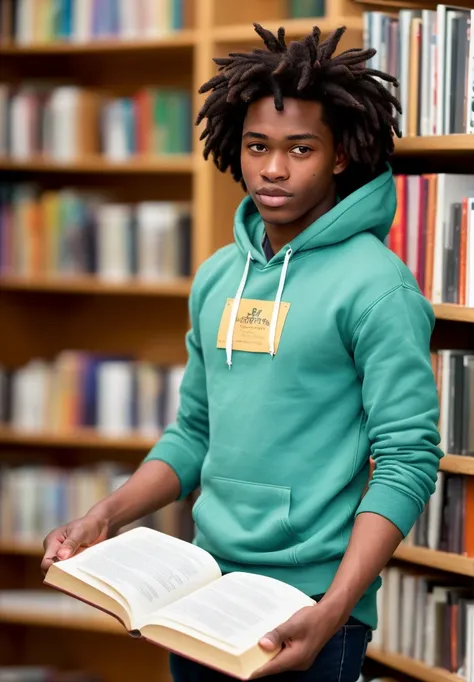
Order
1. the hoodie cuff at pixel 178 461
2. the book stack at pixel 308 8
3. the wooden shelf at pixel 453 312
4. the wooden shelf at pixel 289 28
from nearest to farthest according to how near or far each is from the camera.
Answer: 1. the hoodie cuff at pixel 178 461
2. the wooden shelf at pixel 453 312
3. the wooden shelf at pixel 289 28
4. the book stack at pixel 308 8

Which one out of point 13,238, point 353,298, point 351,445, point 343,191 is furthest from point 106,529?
point 13,238

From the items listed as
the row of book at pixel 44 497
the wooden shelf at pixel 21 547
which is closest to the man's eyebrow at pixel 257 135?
the row of book at pixel 44 497

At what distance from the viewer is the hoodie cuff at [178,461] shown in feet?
5.48

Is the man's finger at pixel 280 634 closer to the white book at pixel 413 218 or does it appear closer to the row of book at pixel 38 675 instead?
the white book at pixel 413 218

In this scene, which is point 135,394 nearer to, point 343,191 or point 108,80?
point 108,80

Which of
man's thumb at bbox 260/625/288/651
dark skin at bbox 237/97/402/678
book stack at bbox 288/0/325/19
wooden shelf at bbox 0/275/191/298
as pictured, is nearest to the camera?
man's thumb at bbox 260/625/288/651

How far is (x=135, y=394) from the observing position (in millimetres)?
3180

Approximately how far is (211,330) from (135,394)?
64.6 inches

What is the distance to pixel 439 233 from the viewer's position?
1.91 metres

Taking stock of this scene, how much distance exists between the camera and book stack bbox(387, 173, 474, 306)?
74.0 inches

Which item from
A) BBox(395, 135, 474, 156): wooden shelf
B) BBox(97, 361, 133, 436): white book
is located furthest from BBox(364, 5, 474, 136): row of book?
BBox(97, 361, 133, 436): white book

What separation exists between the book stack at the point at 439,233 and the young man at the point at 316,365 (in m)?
0.37

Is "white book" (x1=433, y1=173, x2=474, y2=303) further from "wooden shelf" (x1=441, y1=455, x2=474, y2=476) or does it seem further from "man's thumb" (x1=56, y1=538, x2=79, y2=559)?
"man's thumb" (x1=56, y1=538, x2=79, y2=559)

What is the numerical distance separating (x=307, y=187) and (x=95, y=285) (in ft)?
5.89
